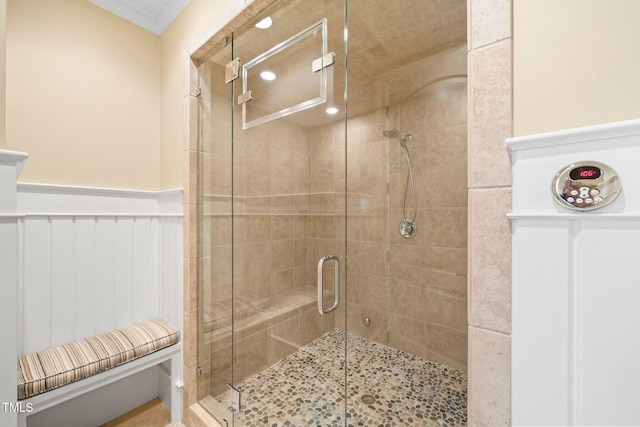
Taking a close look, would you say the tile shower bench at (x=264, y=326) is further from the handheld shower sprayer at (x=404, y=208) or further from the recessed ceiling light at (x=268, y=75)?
the recessed ceiling light at (x=268, y=75)

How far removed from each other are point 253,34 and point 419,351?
2.29m

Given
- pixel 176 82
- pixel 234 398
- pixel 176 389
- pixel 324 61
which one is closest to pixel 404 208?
pixel 324 61

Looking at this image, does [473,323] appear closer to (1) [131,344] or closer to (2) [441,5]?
(2) [441,5]

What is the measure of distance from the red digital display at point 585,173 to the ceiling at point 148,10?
6.89ft

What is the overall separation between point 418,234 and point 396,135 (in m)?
0.76

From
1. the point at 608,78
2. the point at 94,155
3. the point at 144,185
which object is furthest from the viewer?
the point at 144,185

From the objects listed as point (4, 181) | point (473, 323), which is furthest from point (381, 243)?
point (4, 181)

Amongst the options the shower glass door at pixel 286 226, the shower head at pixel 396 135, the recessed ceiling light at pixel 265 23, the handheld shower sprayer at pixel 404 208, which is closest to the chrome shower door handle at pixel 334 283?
the shower glass door at pixel 286 226

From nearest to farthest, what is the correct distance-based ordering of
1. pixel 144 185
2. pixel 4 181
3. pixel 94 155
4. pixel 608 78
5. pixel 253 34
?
1. pixel 608 78
2. pixel 4 181
3. pixel 253 34
4. pixel 94 155
5. pixel 144 185

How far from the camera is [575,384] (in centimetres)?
56

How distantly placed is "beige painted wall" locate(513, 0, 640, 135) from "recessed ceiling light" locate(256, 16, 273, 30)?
1.05 meters

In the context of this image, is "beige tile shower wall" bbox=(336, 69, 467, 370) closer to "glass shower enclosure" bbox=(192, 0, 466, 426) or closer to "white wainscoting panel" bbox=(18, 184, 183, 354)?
"glass shower enclosure" bbox=(192, 0, 466, 426)

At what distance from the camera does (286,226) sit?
1354 mm

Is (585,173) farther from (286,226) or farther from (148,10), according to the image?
(148,10)
